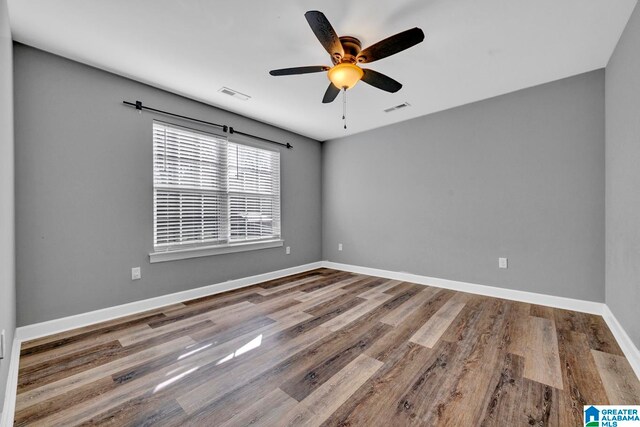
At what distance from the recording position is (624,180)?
2047mm

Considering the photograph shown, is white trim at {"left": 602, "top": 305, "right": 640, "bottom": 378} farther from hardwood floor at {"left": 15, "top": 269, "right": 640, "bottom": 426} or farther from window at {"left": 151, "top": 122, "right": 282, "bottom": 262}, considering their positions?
window at {"left": 151, "top": 122, "right": 282, "bottom": 262}

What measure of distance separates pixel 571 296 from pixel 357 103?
3.19m

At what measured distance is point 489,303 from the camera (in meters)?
3.00

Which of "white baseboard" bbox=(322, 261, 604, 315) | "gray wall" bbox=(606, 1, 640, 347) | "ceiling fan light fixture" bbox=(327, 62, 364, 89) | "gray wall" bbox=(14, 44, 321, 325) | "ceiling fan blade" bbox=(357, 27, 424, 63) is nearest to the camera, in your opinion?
"ceiling fan blade" bbox=(357, 27, 424, 63)

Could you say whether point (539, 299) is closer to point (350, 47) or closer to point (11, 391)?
point (350, 47)

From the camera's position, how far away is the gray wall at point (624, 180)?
5.98ft

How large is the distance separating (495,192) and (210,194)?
3.57 m

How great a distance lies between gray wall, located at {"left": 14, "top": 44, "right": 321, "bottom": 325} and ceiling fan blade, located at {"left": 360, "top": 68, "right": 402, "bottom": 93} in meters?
1.66

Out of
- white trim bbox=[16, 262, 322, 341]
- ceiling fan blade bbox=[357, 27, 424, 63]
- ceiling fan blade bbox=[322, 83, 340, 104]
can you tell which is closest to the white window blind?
white trim bbox=[16, 262, 322, 341]

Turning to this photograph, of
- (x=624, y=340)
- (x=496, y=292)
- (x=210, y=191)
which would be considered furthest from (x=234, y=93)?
(x=624, y=340)

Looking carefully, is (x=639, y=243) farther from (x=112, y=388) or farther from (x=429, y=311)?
(x=112, y=388)

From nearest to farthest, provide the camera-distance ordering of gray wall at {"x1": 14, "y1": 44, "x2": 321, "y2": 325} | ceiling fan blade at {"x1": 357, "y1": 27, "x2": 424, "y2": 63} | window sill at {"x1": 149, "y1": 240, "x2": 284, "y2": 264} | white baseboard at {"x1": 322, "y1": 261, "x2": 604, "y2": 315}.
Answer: ceiling fan blade at {"x1": 357, "y1": 27, "x2": 424, "y2": 63} → gray wall at {"x1": 14, "y1": 44, "x2": 321, "y2": 325} → white baseboard at {"x1": 322, "y1": 261, "x2": 604, "y2": 315} → window sill at {"x1": 149, "y1": 240, "x2": 284, "y2": 264}

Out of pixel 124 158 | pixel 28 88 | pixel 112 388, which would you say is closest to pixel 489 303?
pixel 112 388

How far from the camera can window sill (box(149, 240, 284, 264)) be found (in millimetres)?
2934
